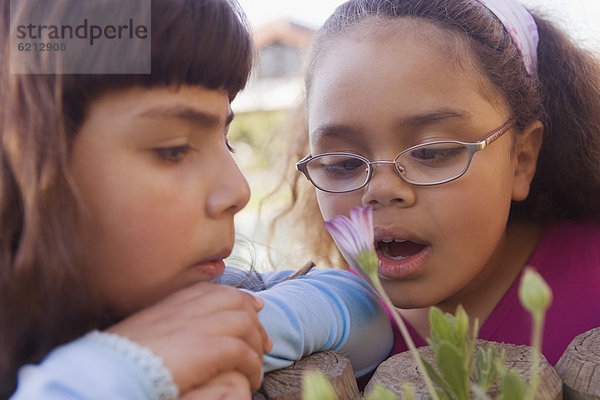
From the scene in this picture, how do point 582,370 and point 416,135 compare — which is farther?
point 416,135

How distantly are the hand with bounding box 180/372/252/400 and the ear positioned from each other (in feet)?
3.31

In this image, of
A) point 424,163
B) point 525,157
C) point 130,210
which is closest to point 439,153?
point 424,163

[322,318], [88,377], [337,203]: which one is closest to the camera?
[88,377]

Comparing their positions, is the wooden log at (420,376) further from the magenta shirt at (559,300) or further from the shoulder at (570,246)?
the shoulder at (570,246)

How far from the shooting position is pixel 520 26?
65.1 inches

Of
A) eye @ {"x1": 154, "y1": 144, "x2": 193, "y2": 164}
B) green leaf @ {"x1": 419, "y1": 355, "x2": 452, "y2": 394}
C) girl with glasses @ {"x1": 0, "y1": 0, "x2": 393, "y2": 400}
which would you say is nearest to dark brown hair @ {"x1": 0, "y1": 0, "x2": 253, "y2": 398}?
girl with glasses @ {"x1": 0, "y1": 0, "x2": 393, "y2": 400}

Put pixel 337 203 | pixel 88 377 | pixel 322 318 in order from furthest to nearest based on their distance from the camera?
pixel 337 203, pixel 322 318, pixel 88 377

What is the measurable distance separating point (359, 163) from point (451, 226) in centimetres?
25

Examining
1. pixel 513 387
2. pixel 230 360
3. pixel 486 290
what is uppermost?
pixel 513 387

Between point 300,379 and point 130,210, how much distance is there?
37 cm

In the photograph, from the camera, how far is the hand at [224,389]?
769 millimetres

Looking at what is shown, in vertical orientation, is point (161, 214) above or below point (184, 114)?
below

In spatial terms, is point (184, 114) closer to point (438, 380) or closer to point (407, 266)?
point (438, 380)

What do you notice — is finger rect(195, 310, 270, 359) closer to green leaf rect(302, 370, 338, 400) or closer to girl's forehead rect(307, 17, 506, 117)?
green leaf rect(302, 370, 338, 400)
